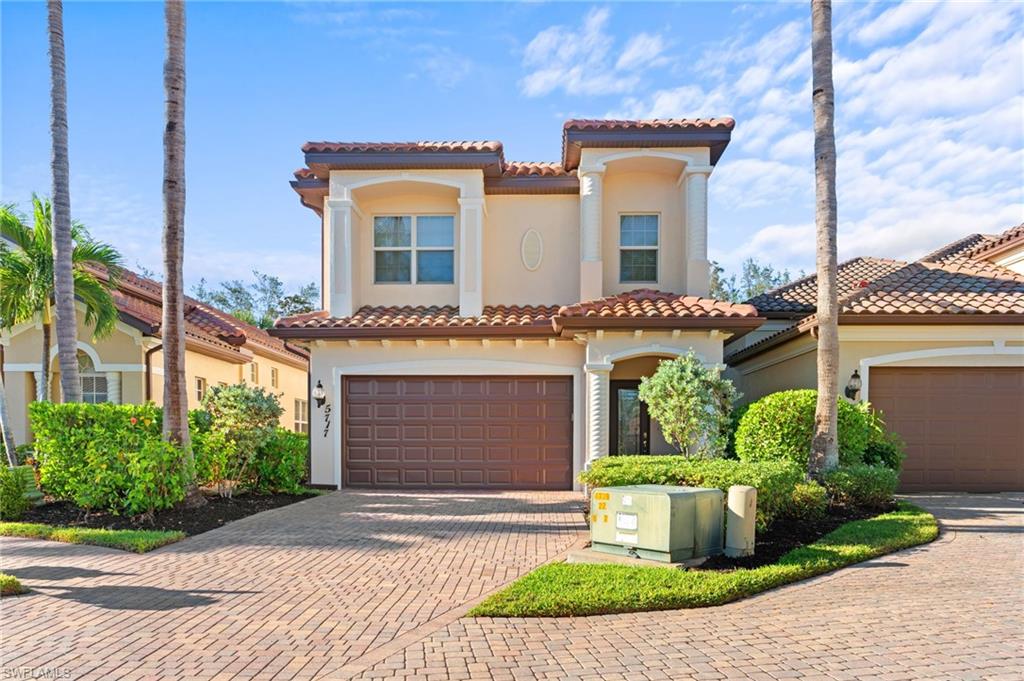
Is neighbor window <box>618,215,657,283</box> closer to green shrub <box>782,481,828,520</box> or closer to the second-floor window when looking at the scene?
the second-floor window

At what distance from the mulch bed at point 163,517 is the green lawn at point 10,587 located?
2.67 meters

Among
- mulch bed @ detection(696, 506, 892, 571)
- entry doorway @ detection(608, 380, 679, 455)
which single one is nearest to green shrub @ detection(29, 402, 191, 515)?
mulch bed @ detection(696, 506, 892, 571)

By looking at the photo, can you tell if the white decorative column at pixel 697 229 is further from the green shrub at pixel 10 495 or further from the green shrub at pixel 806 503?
the green shrub at pixel 10 495

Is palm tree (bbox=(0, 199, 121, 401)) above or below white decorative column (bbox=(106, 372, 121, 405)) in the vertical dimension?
above

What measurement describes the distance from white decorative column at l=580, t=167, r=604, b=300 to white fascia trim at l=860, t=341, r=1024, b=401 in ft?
17.9

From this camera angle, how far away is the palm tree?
12.4 metres

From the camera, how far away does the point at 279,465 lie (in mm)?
12477

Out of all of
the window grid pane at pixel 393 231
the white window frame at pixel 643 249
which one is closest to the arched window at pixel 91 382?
the window grid pane at pixel 393 231

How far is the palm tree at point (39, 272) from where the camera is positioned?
12.4 meters

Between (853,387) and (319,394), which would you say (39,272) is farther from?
(853,387)

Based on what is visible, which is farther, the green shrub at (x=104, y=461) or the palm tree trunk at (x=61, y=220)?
the palm tree trunk at (x=61, y=220)

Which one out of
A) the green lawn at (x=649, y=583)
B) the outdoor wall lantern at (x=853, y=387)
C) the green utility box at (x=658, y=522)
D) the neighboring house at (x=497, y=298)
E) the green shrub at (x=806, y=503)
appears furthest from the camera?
the neighboring house at (x=497, y=298)

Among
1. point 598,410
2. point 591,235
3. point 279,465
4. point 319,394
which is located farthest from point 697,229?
point 279,465

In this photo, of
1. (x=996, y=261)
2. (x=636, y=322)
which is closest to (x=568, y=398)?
(x=636, y=322)
